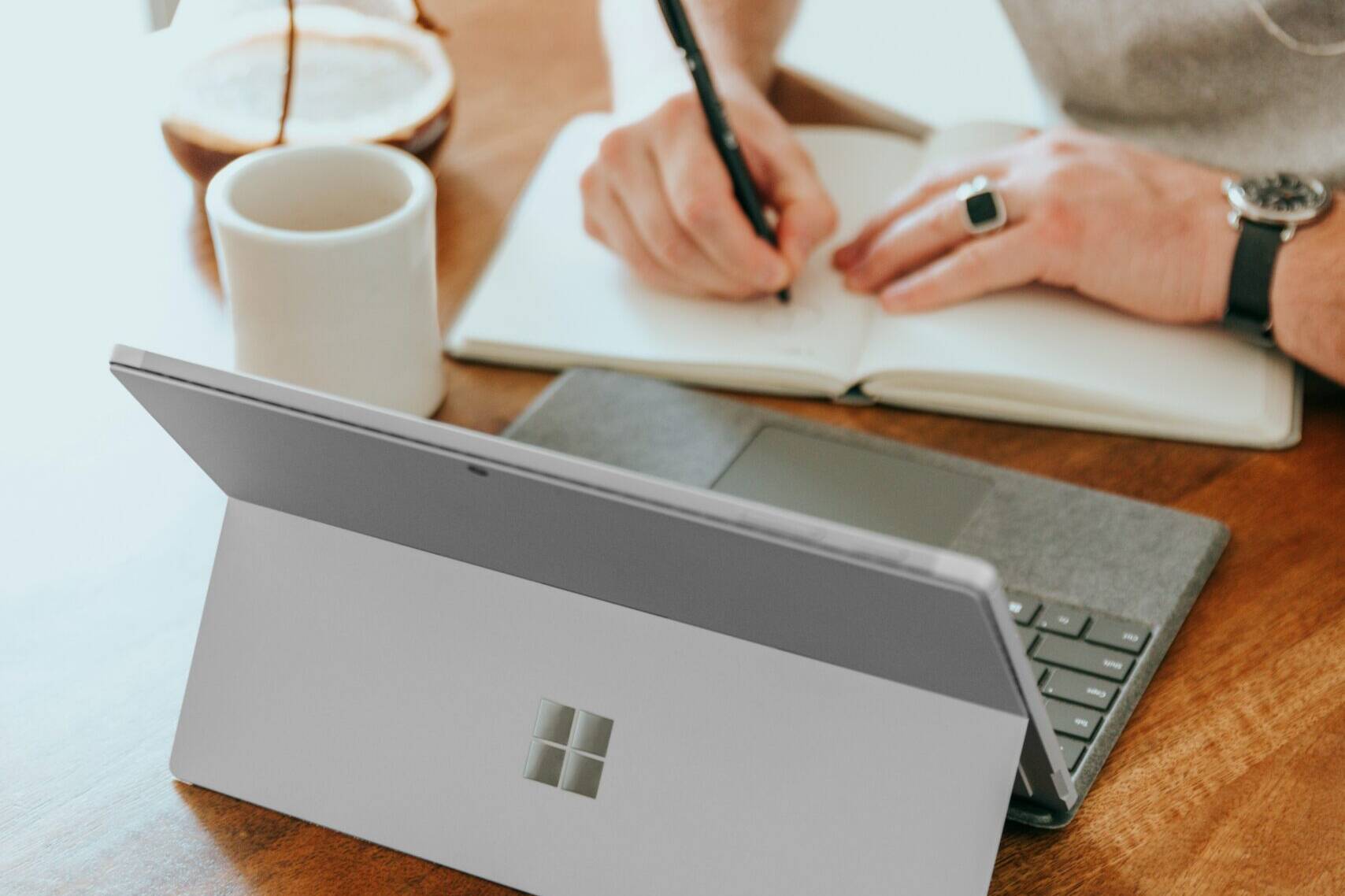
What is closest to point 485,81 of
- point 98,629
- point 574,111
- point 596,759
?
point 574,111

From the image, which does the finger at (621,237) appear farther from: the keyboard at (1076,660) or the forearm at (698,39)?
the keyboard at (1076,660)

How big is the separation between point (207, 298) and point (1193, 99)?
0.68 metres

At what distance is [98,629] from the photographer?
58cm

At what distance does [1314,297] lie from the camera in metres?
0.74

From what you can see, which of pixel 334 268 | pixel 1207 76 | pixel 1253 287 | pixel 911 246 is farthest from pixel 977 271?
pixel 334 268

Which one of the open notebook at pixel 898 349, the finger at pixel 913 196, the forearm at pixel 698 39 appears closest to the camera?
the open notebook at pixel 898 349

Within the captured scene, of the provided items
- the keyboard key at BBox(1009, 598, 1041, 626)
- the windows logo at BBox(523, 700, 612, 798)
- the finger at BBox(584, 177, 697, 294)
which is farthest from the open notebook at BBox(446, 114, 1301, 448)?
the windows logo at BBox(523, 700, 612, 798)

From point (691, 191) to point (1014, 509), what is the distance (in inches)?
11.9

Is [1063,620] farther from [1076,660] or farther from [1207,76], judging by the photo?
[1207,76]

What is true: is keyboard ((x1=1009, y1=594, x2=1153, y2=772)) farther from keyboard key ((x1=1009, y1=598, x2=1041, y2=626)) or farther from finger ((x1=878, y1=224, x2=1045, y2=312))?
finger ((x1=878, y1=224, x2=1045, y2=312))

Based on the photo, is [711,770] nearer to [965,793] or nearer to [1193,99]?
[965,793]

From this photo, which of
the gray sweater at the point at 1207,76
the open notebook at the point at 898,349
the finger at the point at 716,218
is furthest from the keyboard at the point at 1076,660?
the gray sweater at the point at 1207,76

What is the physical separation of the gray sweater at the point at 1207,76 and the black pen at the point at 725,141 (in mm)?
318

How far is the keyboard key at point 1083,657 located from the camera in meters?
0.55
